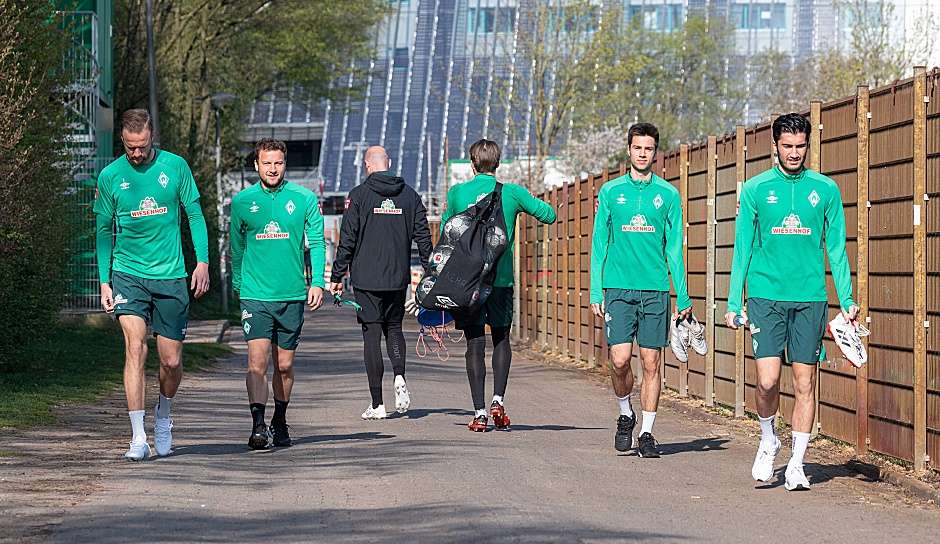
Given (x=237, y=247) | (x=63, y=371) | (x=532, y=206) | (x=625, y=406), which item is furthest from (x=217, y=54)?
(x=625, y=406)

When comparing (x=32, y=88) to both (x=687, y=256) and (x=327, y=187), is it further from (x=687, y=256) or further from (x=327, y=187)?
(x=327, y=187)

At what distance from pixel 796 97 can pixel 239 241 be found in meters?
57.6

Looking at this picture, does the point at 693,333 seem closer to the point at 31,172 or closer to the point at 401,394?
the point at 401,394

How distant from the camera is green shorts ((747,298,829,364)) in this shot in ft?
30.2

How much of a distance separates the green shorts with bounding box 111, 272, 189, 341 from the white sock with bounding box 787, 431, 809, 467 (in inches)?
148

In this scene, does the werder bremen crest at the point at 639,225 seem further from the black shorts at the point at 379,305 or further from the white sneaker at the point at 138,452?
the white sneaker at the point at 138,452

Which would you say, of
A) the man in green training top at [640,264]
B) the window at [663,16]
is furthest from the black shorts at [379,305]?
the window at [663,16]

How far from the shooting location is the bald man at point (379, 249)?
42.1 ft

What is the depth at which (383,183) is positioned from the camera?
12.9 m

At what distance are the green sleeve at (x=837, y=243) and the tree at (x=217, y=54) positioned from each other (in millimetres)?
27163

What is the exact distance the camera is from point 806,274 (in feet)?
30.2

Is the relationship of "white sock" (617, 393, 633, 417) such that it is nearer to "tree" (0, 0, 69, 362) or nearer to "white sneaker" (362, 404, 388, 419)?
"white sneaker" (362, 404, 388, 419)

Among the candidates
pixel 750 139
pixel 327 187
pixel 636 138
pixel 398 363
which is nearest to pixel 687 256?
pixel 750 139

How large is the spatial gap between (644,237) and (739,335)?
3181 mm
